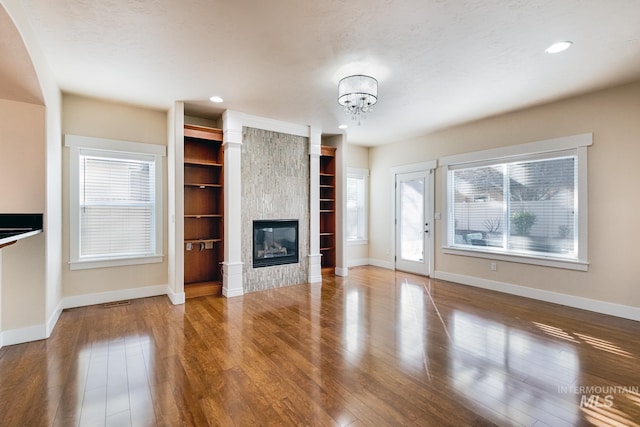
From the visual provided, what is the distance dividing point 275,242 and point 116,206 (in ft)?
7.79

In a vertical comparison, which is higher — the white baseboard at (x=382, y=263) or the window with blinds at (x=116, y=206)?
the window with blinds at (x=116, y=206)

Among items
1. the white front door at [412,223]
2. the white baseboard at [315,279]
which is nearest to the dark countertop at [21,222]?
the white baseboard at [315,279]

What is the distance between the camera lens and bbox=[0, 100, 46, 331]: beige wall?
9.55 ft

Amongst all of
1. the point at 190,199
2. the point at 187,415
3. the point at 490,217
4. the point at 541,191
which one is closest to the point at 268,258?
the point at 190,199

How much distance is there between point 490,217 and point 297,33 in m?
4.23

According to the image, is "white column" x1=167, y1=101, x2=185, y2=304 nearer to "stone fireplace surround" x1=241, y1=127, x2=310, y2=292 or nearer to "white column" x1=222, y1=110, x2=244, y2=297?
"white column" x1=222, y1=110, x2=244, y2=297

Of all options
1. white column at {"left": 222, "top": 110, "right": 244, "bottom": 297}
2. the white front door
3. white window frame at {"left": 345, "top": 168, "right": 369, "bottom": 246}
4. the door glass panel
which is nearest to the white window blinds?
white window frame at {"left": 345, "top": 168, "right": 369, "bottom": 246}

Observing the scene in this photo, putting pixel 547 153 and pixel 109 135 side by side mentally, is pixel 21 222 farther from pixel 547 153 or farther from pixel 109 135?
pixel 547 153

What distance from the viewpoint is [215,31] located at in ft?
8.41

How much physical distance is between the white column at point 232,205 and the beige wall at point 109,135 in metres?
0.92

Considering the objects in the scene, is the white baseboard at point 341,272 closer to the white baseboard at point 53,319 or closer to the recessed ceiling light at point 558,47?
the white baseboard at point 53,319

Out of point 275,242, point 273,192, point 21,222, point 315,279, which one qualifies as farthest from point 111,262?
point 315,279

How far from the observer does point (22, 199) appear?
117 inches

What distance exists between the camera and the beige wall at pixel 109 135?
156 inches
